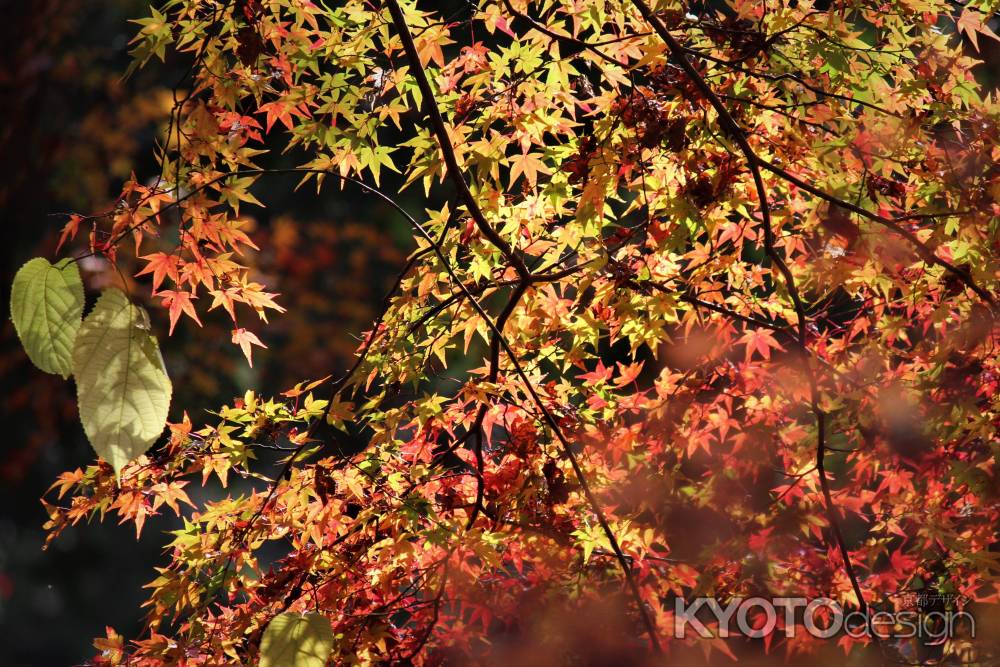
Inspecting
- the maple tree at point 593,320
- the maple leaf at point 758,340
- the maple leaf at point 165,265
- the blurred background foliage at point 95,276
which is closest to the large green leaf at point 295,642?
the maple tree at point 593,320

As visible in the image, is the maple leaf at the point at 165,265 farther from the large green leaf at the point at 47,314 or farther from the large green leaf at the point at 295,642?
the large green leaf at the point at 47,314

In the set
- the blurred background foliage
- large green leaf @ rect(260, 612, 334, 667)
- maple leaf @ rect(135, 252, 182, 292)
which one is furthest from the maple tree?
the blurred background foliage

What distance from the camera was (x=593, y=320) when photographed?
1780 millimetres

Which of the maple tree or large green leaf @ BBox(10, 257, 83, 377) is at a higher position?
large green leaf @ BBox(10, 257, 83, 377)

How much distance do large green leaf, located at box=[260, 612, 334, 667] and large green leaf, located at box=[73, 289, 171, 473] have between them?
65 centimetres

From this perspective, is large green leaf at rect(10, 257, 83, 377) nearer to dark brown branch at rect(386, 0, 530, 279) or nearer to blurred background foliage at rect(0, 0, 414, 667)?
dark brown branch at rect(386, 0, 530, 279)

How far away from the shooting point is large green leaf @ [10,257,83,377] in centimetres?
67

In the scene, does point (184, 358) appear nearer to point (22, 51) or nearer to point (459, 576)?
point (22, 51)

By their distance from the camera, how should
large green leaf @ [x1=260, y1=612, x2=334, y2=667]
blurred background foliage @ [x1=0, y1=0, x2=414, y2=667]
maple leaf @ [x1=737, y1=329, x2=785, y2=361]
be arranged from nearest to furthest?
1. large green leaf @ [x1=260, y1=612, x2=334, y2=667]
2. maple leaf @ [x1=737, y1=329, x2=785, y2=361]
3. blurred background foliage @ [x1=0, y1=0, x2=414, y2=667]

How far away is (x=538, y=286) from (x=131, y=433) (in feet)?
4.12

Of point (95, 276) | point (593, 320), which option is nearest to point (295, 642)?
point (593, 320)

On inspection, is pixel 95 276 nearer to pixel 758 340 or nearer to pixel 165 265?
pixel 165 265

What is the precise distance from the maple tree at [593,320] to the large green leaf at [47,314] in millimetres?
777

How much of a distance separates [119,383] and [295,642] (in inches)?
28.3
